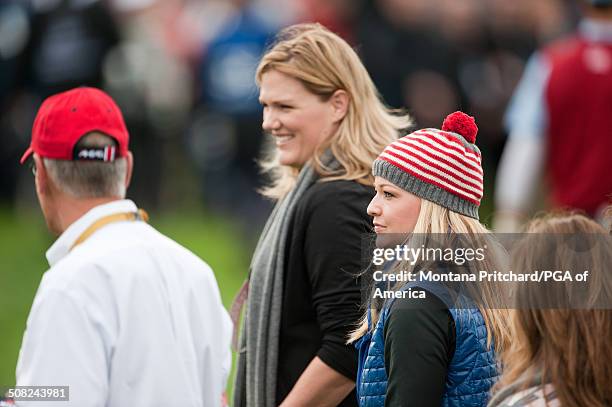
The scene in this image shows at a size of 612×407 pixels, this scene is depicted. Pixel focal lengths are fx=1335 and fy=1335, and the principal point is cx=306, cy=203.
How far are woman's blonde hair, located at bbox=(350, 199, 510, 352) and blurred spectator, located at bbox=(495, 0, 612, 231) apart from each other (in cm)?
332

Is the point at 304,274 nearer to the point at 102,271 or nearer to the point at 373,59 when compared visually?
the point at 102,271

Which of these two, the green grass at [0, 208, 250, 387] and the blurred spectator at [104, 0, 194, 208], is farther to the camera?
the blurred spectator at [104, 0, 194, 208]

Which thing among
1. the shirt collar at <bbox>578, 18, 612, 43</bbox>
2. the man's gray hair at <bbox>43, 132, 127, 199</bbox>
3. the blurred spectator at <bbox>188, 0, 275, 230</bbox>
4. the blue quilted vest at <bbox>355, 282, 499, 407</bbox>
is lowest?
the blue quilted vest at <bbox>355, 282, 499, 407</bbox>

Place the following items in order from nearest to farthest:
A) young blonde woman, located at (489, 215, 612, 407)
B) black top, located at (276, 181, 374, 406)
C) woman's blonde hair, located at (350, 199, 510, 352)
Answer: young blonde woman, located at (489, 215, 612, 407), woman's blonde hair, located at (350, 199, 510, 352), black top, located at (276, 181, 374, 406)

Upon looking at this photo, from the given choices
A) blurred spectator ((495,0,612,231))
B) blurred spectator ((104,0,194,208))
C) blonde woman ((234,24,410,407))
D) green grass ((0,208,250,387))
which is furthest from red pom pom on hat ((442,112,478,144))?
blurred spectator ((104,0,194,208))

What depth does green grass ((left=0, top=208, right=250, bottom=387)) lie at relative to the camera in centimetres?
915

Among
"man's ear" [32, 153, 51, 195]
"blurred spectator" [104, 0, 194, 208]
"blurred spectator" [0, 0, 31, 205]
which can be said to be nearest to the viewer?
"man's ear" [32, 153, 51, 195]

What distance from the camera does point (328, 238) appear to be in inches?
164

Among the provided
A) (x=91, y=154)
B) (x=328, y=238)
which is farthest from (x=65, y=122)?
(x=328, y=238)

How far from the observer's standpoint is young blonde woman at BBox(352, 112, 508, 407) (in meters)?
3.30

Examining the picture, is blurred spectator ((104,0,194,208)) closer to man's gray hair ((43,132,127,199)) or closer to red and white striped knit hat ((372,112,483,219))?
man's gray hair ((43,132,127,199))

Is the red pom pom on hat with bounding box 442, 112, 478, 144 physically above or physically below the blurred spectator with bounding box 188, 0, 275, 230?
below

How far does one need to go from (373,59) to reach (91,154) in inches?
329

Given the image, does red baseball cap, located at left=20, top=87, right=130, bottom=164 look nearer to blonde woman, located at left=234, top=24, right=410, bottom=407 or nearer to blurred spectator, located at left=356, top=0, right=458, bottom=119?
blonde woman, located at left=234, top=24, right=410, bottom=407
